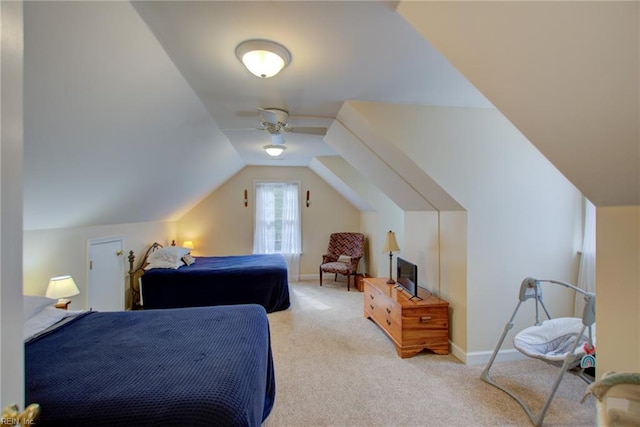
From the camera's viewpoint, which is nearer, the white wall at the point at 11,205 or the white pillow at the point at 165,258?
the white wall at the point at 11,205

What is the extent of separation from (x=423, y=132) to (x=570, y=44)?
166 centimetres

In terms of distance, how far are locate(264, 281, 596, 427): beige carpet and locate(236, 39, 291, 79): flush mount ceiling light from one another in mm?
2261

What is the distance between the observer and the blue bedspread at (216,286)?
391cm

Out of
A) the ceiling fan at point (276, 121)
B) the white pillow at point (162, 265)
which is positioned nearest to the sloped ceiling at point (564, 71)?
the ceiling fan at point (276, 121)

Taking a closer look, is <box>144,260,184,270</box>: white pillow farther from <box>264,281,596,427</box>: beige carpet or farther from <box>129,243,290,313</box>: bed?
<box>264,281,596,427</box>: beige carpet

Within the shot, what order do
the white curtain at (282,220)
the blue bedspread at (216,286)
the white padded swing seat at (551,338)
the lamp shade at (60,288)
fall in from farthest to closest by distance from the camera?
1. the white curtain at (282,220)
2. the blue bedspread at (216,286)
3. the lamp shade at (60,288)
4. the white padded swing seat at (551,338)

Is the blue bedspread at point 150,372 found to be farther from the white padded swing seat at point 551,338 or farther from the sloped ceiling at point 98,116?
the white padded swing seat at point 551,338

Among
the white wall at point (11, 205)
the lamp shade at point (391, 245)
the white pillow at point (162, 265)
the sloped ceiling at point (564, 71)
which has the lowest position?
the white pillow at point (162, 265)

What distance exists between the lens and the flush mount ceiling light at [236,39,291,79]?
1.60 m

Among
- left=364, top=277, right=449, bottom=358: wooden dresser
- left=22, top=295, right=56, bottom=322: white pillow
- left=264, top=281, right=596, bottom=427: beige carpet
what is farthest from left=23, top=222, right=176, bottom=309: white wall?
left=364, top=277, right=449, bottom=358: wooden dresser

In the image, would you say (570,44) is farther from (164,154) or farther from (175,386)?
(164,154)

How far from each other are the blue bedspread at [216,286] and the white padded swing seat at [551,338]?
9.53 feet

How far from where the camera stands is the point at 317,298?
4.79 meters

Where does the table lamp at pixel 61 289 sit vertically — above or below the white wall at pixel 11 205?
below
